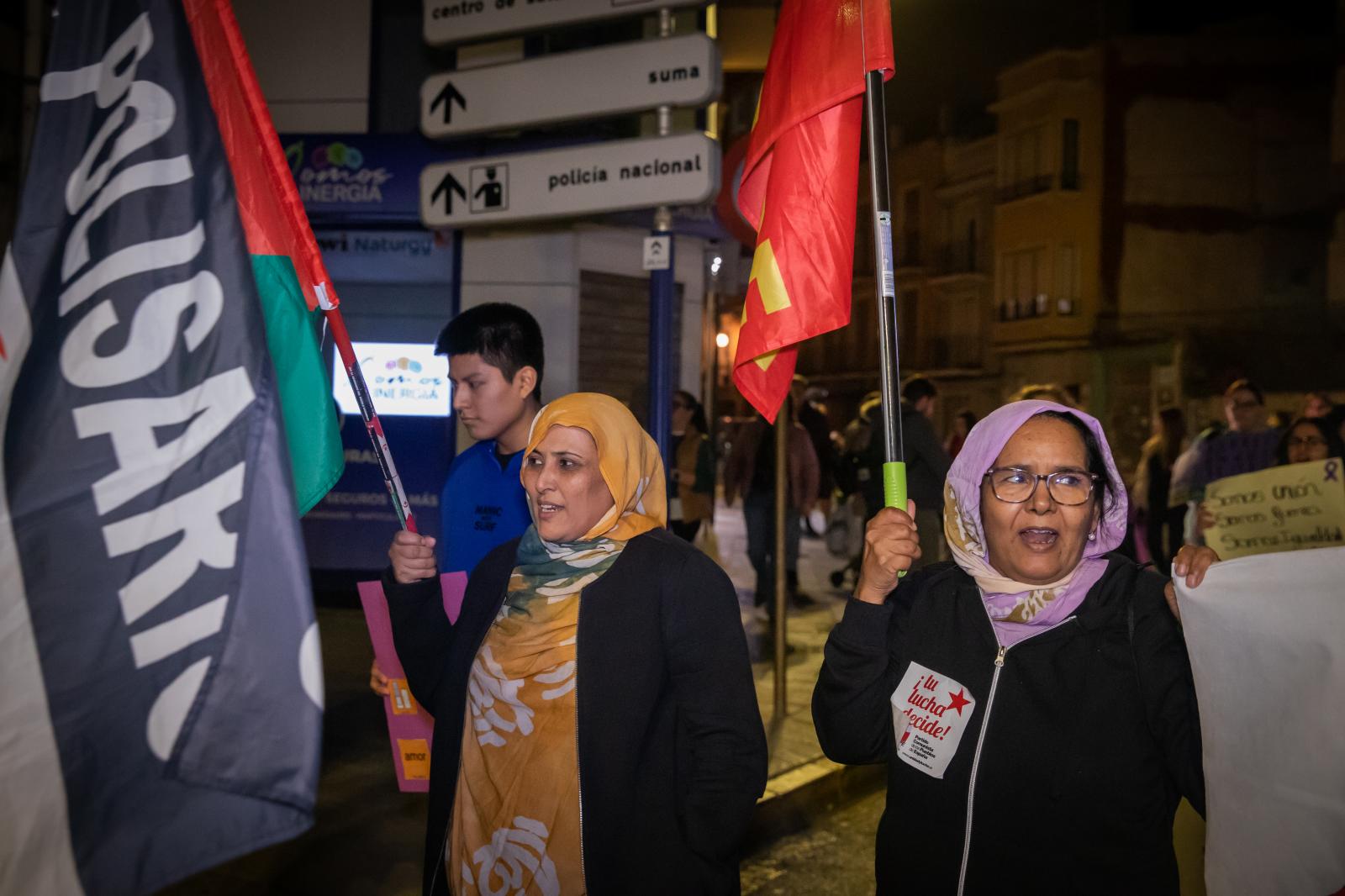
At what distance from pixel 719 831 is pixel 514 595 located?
695 mm

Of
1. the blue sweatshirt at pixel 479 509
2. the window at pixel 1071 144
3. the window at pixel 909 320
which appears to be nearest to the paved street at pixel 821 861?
the blue sweatshirt at pixel 479 509

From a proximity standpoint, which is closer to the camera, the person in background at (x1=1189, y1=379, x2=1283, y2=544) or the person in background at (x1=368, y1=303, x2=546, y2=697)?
the person in background at (x1=368, y1=303, x2=546, y2=697)

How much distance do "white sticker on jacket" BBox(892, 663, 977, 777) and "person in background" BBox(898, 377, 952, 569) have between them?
18.0 ft

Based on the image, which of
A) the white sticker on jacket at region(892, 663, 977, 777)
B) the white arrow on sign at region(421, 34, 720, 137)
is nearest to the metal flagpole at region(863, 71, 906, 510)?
the white sticker on jacket at region(892, 663, 977, 777)

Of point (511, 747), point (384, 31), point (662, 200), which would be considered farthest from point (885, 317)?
point (384, 31)

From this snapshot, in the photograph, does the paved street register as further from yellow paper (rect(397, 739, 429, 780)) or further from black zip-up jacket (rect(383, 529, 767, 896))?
black zip-up jacket (rect(383, 529, 767, 896))

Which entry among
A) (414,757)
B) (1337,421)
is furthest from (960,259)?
(414,757)

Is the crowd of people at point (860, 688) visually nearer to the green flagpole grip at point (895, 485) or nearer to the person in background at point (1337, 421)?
the green flagpole grip at point (895, 485)

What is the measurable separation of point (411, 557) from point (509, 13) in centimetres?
353

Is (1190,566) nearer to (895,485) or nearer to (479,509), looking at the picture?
(895,485)

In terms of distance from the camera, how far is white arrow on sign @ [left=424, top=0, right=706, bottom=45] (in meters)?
4.88

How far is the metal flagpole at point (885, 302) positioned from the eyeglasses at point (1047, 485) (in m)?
0.20

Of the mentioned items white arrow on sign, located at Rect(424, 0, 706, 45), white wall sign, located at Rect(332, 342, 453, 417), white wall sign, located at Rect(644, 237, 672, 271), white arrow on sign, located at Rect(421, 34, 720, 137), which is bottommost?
white wall sign, located at Rect(332, 342, 453, 417)

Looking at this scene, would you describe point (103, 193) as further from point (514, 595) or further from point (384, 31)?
point (384, 31)
